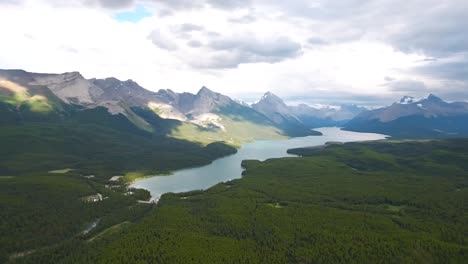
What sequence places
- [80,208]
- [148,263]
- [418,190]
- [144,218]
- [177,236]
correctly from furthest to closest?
[418,190] < [80,208] < [144,218] < [177,236] < [148,263]

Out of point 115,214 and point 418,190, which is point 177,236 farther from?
point 418,190

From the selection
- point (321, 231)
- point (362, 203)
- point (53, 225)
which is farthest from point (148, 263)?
point (362, 203)

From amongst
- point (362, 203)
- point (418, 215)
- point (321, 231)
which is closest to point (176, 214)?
point (321, 231)

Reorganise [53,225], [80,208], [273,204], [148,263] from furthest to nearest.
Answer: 1. [273,204]
2. [80,208]
3. [53,225]
4. [148,263]

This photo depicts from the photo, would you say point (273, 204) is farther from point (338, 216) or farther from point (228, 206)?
point (338, 216)

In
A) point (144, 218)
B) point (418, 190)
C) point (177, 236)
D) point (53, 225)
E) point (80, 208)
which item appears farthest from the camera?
point (418, 190)

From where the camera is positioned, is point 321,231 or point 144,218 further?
point 144,218

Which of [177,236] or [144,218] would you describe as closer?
[177,236]

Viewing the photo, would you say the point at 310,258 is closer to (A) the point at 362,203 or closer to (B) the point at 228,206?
(B) the point at 228,206

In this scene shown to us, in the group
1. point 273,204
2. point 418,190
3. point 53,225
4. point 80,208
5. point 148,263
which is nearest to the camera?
point 148,263
